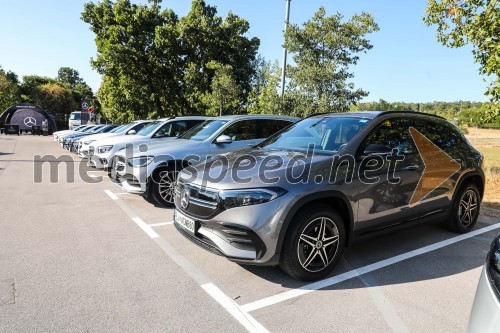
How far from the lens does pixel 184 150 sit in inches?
256

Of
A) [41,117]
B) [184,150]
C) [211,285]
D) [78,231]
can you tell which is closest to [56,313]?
[211,285]

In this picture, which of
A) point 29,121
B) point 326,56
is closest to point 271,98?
point 326,56

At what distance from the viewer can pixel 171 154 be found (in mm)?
6363

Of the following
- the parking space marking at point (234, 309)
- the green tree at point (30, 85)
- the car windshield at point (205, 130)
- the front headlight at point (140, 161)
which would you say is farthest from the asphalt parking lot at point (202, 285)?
the green tree at point (30, 85)

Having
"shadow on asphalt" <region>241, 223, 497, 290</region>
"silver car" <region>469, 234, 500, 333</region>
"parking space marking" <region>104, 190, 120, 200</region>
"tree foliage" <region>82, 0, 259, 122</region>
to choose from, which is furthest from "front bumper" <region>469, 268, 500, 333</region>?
"tree foliage" <region>82, 0, 259, 122</region>

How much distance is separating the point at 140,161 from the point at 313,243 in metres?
3.98

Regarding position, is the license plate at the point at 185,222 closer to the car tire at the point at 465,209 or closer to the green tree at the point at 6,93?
the car tire at the point at 465,209

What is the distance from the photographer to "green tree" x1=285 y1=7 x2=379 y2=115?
11680mm

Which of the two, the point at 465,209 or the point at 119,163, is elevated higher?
the point at 119,163

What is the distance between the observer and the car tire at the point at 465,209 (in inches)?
194

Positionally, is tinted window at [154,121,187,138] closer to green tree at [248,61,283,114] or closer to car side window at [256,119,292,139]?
car side window at [256,119,292,139]

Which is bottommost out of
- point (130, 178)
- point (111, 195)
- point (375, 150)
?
point (111, 195)

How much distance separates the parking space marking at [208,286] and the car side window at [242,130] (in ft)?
8.65

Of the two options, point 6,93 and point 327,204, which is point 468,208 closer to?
point 327,204
